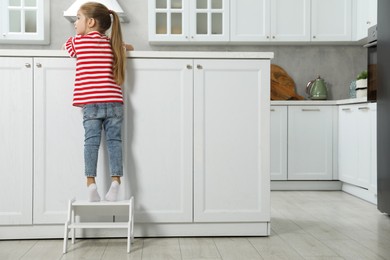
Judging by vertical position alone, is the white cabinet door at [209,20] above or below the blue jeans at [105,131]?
above

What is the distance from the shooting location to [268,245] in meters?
2.86

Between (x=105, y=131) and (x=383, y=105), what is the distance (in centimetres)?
174

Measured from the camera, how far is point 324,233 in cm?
317

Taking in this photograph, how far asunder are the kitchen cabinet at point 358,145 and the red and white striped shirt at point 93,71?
226cm

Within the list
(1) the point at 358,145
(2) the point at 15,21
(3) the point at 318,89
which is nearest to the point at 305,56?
(3) the point at 318,89

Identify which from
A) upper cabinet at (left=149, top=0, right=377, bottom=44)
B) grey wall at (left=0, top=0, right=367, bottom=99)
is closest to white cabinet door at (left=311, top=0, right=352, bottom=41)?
upper cabinet at (left=149, top=0, right=377, bottom=44)

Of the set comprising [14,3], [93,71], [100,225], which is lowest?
[100,225]

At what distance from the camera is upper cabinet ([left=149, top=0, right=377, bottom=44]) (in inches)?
217

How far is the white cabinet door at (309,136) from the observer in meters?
5.30

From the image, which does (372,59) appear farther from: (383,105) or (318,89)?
(318,89)

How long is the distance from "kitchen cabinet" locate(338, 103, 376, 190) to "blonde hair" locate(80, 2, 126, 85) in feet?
7.22

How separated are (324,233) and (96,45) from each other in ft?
5.04

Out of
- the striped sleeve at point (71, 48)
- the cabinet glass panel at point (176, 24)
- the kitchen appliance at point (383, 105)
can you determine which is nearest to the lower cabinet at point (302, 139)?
the cabinet glass panel at point (176, 24)

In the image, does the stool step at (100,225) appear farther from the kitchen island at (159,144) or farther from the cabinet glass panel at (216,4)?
the cabinet glass panel at (216,4)
